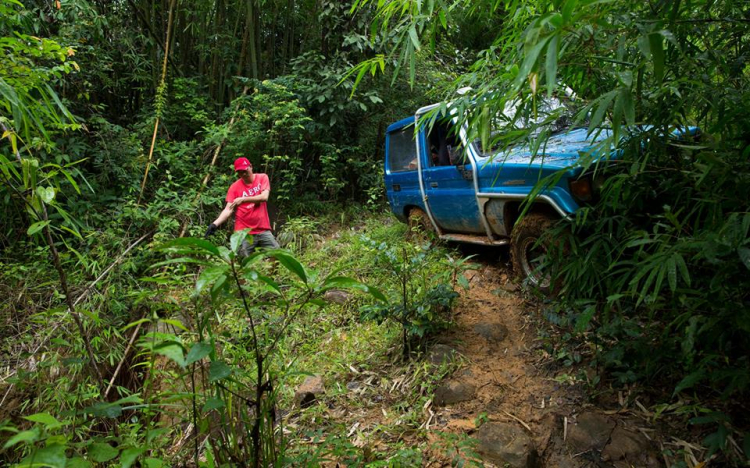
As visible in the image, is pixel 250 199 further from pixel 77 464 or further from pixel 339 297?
pixel 77 464

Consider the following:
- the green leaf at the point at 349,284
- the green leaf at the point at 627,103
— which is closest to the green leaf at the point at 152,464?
the green leaf at the point at 349,284

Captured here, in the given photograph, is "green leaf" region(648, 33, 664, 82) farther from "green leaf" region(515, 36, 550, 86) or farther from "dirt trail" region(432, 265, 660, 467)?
"dirt trail" region(432, 265, 660, 467)

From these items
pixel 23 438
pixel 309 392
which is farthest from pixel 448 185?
pixel 23 438

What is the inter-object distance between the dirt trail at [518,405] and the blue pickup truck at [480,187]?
48 centimetres

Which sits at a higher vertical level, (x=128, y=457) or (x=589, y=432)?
(x=128, y=457)

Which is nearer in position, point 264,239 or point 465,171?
point 465,171

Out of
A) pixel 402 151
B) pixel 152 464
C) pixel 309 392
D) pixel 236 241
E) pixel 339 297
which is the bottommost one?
pixel 309 392

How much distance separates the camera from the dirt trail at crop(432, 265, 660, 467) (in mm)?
2232

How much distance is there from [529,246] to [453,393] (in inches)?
59.9

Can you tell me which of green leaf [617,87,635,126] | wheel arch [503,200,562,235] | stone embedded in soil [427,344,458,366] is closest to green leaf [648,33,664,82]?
green leaf [617,87,635,126]

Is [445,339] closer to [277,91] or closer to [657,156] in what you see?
[657,156]

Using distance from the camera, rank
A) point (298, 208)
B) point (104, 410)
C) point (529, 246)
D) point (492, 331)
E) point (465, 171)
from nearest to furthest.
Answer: point (104, 410) < point (492, 331) < point (529, 246) < point (465, 171) < point (298, 208)

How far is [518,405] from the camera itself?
2660 millimetres

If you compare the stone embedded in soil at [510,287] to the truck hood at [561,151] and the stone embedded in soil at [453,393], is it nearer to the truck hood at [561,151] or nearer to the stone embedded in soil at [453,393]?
the truck hood at [561,151]
